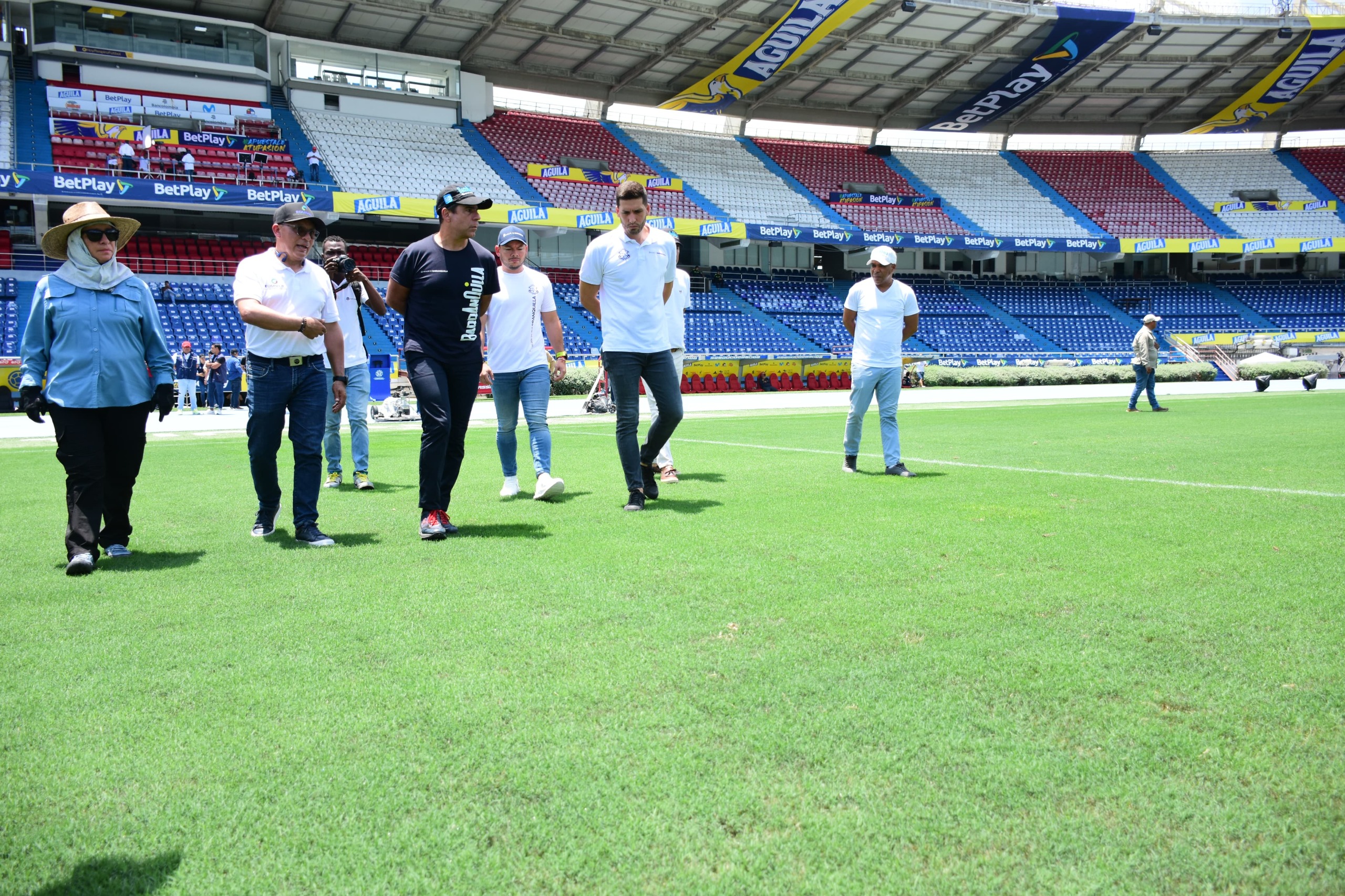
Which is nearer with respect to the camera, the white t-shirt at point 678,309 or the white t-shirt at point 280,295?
the white t-shirt at point 280,295

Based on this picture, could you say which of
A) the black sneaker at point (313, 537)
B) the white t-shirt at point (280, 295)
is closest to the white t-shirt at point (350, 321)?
the white t-shirt at point (280, 295)

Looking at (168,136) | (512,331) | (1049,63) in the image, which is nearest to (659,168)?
(1049,63)

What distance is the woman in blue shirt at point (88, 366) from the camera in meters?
4.73

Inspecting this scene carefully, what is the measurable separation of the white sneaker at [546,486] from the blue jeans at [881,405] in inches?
106

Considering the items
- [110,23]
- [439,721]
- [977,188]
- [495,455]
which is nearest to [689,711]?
[439,721]

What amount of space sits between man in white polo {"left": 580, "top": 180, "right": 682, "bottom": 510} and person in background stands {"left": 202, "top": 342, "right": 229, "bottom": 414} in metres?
18.9

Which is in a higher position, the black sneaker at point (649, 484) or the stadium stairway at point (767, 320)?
the stadium stairway at point (767, 320)

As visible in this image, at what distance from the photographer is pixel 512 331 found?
674cm

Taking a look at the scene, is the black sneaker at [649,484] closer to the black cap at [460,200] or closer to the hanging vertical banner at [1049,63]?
the black cap at [460,200]

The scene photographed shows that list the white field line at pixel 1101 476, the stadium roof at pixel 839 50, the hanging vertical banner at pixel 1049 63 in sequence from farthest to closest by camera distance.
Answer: the hanging vertical banner at pixel 1049 63, the stadium roof at pixel 839 50, the white field line at pixel 1101 476

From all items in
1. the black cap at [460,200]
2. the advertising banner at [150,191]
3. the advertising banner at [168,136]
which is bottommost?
the black cap at [460,200]

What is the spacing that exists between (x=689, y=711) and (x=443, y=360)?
11.4 ft

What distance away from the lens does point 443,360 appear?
543 centimetres

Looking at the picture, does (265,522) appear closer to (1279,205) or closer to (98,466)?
(98,466)
